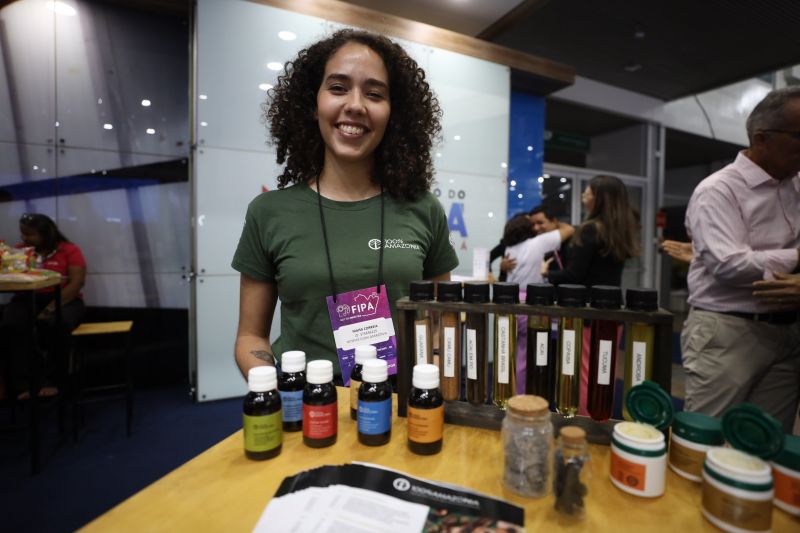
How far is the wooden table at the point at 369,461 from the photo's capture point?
0.58m

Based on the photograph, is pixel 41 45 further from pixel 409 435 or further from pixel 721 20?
pixel 721 20

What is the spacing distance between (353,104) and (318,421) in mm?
835

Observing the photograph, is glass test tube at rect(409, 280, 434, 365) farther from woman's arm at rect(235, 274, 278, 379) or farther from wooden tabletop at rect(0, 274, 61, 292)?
wooden tabletop at rect(0, 274, 61, 292)

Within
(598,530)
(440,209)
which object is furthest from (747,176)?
(598,530)

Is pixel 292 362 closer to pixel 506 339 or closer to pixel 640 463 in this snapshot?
pixel 506 339

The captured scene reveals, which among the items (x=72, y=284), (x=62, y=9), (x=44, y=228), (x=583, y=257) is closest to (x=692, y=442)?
(x=583, y=257)

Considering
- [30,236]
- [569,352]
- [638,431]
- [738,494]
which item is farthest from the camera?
[30,236]

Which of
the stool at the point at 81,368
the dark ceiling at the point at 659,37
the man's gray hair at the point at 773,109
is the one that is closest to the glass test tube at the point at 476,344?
the man's gray hair at the point at 773,109

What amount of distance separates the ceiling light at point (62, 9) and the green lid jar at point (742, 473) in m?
4.67

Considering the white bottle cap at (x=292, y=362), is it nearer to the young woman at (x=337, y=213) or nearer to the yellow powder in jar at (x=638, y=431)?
the young woman at (x=337, y=213)

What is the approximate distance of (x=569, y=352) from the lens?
0.80 meters

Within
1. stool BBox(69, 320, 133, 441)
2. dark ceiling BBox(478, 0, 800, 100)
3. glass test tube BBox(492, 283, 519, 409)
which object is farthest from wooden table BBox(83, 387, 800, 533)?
dark ceiling BBox(478, 0, 800, 100)

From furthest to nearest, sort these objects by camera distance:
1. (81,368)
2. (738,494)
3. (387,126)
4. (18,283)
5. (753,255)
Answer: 1. (81,368)
2. (18,283)
3. (753,255)
4. (387,126)
5. (738,494)

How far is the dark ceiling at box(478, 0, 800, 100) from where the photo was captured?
3914mm
